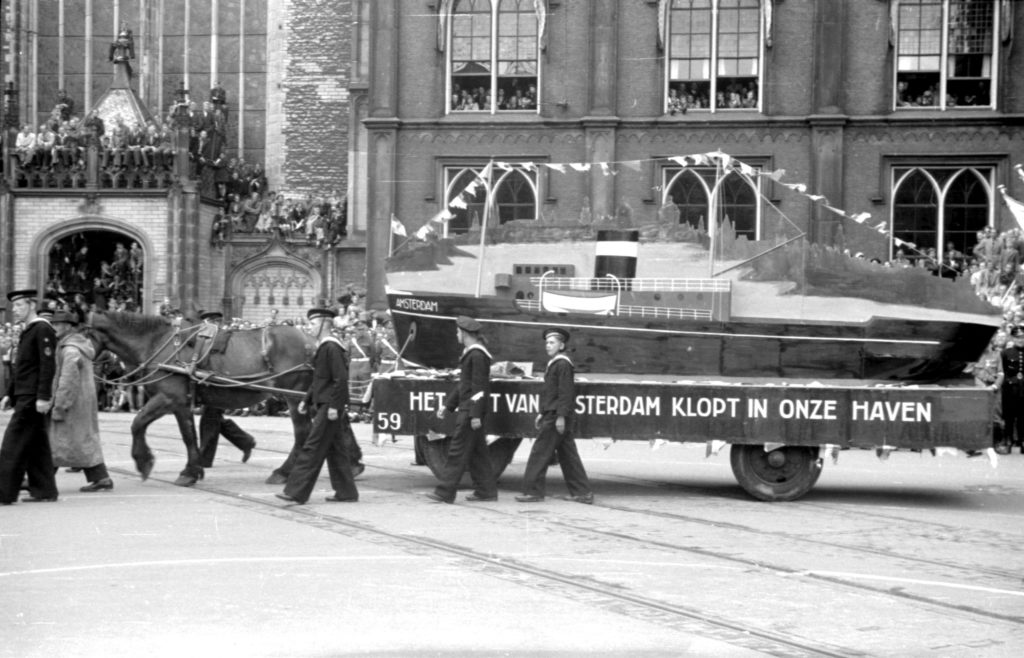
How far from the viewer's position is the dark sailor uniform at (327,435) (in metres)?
14.2

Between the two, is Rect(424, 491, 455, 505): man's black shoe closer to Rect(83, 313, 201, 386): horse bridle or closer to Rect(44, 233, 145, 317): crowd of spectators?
Rect(83, 313, 201, 386): horse bridle

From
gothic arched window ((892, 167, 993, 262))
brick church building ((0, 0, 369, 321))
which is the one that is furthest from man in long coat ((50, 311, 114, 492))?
brick church building ((0, 0, 369, 321))

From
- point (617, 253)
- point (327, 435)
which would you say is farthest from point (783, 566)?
point (617, 253)

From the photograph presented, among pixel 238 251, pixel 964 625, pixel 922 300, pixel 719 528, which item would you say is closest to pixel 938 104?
pixel 922 300

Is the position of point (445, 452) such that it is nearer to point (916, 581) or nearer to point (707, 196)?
point (916, 581)

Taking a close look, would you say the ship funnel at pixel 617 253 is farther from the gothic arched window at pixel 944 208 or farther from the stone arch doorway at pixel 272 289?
the stone arch doorway at pixel 272 289

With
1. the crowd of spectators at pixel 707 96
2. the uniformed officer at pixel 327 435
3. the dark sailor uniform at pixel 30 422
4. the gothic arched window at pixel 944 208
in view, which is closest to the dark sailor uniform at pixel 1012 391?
the gothic arched window at pixel 944 208

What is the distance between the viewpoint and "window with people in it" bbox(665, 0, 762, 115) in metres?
31.7

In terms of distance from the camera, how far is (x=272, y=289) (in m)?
38.7

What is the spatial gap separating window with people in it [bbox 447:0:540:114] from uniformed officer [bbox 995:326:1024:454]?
12.9 m

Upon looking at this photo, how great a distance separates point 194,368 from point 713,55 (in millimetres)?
18062

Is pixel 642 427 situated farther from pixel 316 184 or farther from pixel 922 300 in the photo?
pixel 316 184

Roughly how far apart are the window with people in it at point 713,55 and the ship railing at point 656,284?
14.5m

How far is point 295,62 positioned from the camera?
41688 mm
